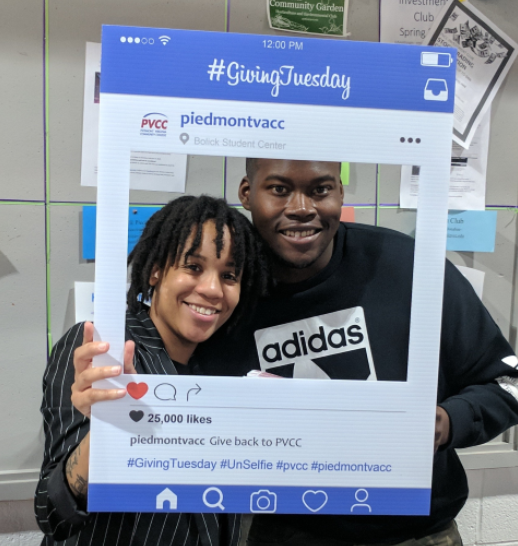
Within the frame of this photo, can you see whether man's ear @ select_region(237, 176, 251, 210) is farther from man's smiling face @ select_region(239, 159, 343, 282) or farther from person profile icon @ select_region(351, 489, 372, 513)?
person profile icon @ select_region(351, 489, 372, 513)

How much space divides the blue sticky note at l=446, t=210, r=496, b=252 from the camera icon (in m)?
0.74

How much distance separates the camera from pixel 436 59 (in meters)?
0.61

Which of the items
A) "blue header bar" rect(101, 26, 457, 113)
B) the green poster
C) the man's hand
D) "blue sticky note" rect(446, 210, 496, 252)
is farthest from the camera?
"blue sticky note" rect(446, 210, 496, 252)

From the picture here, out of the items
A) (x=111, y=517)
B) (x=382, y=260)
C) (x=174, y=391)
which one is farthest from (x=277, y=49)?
(x=111, y=517)

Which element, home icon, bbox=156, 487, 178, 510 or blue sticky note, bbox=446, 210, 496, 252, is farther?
blue sticky note, bbox=446, 210, 496, 252

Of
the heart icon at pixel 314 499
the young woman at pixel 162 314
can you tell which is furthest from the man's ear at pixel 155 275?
the heart icon at pixel 314 499

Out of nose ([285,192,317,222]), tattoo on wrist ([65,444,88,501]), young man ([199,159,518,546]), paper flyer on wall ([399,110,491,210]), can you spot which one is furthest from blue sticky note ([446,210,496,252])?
tattoo on wrist ([65,444,88,501])

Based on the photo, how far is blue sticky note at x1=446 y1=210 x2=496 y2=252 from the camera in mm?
1109

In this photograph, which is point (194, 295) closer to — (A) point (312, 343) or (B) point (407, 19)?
(A) point (312, 343)

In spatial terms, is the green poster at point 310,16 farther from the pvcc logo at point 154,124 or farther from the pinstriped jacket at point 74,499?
the pinstriped jacket at point 74,499

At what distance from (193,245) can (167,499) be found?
340 millimetres

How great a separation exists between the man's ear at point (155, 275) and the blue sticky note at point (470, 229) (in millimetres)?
742

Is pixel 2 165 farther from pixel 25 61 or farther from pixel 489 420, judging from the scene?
pixel 489 420

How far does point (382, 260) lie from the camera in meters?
0.70
